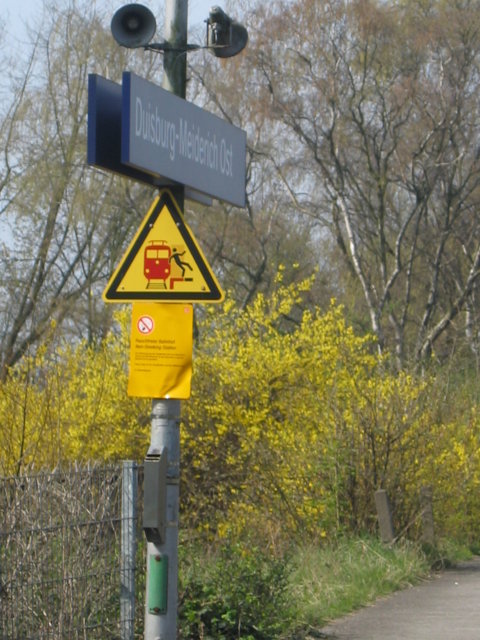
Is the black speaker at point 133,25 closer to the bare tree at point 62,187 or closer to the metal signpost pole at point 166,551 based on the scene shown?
the metal signpost pole at point 166,551

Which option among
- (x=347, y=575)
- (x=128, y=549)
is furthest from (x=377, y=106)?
(x=128, y=549)

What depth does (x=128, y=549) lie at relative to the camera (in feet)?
26.8

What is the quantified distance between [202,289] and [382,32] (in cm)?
2644

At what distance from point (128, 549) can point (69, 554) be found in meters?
0.56

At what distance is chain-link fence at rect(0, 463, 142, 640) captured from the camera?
7363 millimetres

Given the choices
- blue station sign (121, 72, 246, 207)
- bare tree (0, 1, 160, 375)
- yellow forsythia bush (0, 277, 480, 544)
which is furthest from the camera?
bare tree (0, 1, 160, 375)

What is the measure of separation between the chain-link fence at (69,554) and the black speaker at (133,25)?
2.59 metres

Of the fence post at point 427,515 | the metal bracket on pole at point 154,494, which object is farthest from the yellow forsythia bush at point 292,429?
the metal bracket on pole at point 154,494

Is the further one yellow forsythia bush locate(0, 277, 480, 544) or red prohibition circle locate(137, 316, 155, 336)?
yellow forsythia bush locate(0, 277, 480, 544)

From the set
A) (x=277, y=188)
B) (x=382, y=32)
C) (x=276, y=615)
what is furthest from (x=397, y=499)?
(x=277, y=188)

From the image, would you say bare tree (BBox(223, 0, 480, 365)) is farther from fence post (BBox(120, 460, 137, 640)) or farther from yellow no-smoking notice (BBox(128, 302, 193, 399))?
yellow no-smoking notice (BBox(128, 302, 193, 399))

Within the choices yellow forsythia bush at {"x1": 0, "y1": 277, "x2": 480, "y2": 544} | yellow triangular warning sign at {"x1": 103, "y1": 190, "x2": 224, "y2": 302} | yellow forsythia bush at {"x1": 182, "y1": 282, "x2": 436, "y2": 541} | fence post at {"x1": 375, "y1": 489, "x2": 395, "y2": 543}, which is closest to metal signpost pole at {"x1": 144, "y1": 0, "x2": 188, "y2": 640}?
yellow triangular warning sign at {"x1": 103, "y1": 190, "x2": 224, "y2": 302}

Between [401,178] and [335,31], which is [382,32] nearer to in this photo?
[335,31]

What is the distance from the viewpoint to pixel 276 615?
967cm
